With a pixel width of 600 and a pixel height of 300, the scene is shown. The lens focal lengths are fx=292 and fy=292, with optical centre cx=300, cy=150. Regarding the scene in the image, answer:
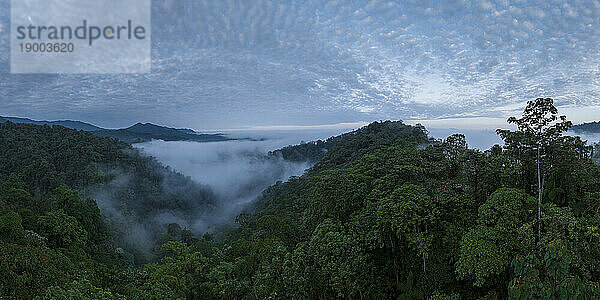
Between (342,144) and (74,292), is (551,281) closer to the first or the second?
(74,292)

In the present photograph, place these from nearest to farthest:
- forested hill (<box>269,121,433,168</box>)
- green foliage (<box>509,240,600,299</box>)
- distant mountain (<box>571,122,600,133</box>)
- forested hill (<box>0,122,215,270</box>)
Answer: green foliage (<box>509,240,600,299</box>) < forested hill (<box>0,122,215,270</box>) < distant mountain (<box>571,122,600,133</box>) < forested hill (<box>269,121,433,168</box>)

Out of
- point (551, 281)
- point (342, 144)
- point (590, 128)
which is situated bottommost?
point (551, 281)

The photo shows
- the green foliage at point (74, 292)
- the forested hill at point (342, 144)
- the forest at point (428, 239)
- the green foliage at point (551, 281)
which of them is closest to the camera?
the green foliage at point (551, 281)

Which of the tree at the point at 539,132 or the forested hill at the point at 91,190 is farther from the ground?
the tree at the point at 539,132

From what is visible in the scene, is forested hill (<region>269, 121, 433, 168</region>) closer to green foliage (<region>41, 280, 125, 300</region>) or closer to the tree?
the tree

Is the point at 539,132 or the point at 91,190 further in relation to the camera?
the point at 91,190

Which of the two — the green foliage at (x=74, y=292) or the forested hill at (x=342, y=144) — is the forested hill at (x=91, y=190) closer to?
the green foliage at (x=74, y=292)

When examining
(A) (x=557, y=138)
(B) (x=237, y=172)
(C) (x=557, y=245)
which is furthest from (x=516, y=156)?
(B) (x=237, y=172)

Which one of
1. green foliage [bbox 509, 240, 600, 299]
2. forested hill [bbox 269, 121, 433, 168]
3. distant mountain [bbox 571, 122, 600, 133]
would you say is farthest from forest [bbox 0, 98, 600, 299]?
distant mountain [bbox 571, 122, 600, 133]

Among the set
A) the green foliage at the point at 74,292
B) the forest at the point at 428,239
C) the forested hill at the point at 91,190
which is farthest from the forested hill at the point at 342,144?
the green foliage at the point at 74,292

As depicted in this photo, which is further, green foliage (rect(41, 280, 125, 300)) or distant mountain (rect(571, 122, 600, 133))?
distant mountain (rect(571, 122, 600, 133))

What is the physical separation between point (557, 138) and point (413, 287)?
736 centimetres

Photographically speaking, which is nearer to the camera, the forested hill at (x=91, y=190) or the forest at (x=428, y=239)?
the forest at (x=428, y=239)

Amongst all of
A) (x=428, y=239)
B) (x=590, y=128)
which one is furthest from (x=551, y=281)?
(x=590, y=128)
